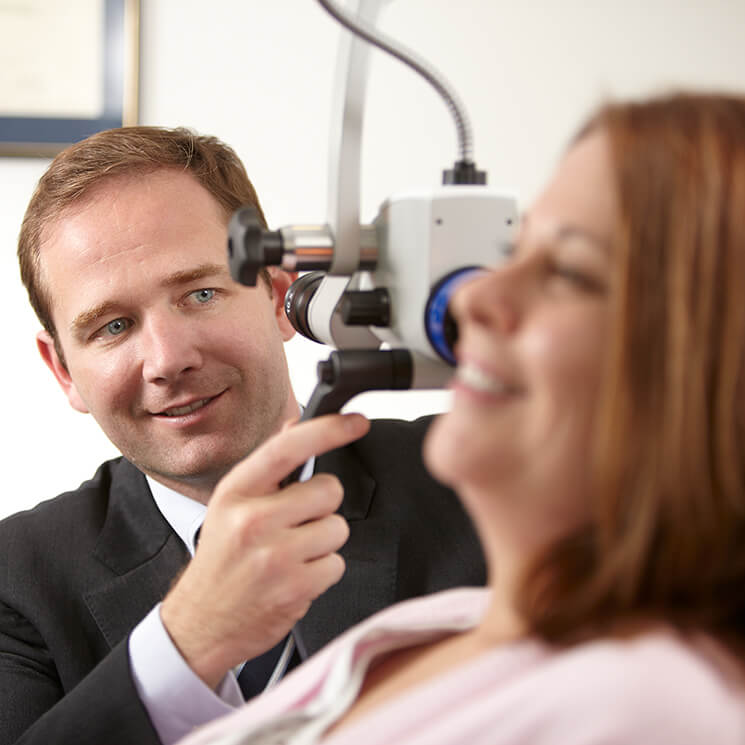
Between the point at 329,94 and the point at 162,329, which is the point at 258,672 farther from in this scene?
the point at 329,94

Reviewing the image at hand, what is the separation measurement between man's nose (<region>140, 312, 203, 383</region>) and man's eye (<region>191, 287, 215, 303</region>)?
4 centimetres

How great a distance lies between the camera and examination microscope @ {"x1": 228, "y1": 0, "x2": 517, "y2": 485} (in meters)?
0.74

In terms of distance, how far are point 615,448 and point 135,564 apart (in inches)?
33.8

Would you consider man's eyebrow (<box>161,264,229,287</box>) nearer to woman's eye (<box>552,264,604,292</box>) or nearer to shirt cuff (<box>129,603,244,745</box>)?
shirt cuff (<box>129,603,244,745</box>)

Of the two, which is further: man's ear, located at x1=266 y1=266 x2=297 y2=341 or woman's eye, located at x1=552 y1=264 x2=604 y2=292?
man's ear, located at x1=266 y1=266 x2=297 y2=341

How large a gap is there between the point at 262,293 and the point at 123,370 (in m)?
0.22

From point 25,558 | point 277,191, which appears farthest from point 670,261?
point 277,191

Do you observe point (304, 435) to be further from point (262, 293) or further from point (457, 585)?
point (262, 293)

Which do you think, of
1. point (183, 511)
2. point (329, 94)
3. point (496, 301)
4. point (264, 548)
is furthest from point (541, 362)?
point (329, 94)

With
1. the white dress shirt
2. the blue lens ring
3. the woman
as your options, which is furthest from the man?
the woman

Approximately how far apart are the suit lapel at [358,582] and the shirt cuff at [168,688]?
192 millimetres

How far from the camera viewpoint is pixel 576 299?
1.76 feet

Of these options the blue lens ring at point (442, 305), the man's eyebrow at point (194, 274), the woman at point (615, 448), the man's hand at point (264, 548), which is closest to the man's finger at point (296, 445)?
the man's hand at point (264, 548)

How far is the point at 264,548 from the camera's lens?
847 millimetres
